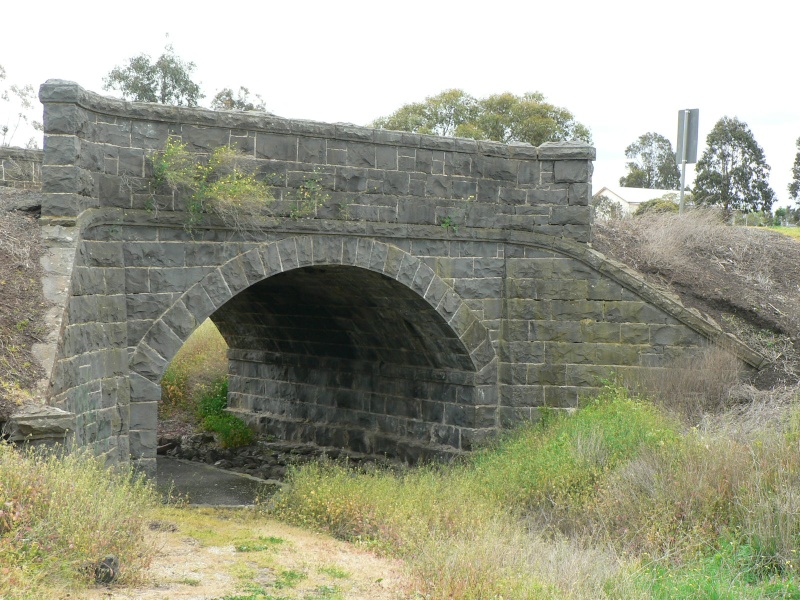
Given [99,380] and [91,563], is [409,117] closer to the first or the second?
[99,380]

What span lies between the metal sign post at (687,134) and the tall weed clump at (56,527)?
1256cm

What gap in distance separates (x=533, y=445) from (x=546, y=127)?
90.8 ft

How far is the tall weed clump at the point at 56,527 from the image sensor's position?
588cm

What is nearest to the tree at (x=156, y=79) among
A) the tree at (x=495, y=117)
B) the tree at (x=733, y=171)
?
the tree at (x=495, y=117)

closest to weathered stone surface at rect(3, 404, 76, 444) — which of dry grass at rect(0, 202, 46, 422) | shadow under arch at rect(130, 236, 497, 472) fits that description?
dry grass at rect(0, 202, 46, 422)

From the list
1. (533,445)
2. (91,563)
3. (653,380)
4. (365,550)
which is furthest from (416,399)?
(91,563)

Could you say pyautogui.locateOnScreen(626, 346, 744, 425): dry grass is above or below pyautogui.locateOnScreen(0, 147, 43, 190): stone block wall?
below

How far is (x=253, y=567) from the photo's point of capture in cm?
810

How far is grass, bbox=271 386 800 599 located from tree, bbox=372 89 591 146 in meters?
27.6

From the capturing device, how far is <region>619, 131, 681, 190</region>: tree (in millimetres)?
55438

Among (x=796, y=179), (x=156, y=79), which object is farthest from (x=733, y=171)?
(x=156, y=79)

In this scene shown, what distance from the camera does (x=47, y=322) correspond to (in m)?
8.58

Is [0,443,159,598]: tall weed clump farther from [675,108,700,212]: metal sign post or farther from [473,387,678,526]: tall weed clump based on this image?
[675,108,700,212]: metal sign post

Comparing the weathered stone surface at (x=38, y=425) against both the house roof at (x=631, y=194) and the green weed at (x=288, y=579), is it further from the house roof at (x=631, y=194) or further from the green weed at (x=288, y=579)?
the house roof at (x=631, y=194)
